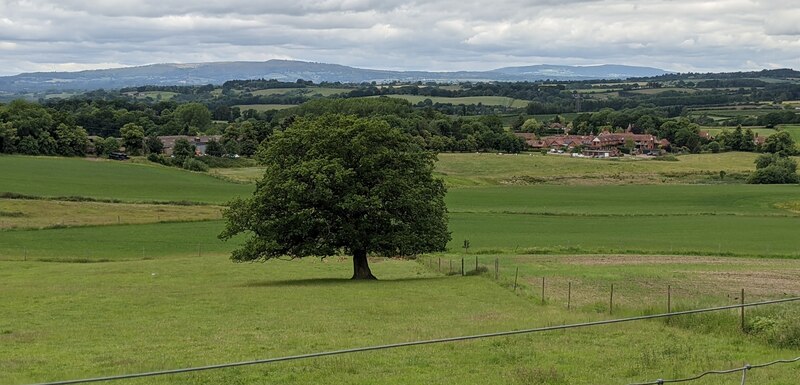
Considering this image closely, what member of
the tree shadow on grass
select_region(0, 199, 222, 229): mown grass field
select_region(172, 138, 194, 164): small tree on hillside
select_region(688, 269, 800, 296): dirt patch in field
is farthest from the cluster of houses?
the tree shadow on grass

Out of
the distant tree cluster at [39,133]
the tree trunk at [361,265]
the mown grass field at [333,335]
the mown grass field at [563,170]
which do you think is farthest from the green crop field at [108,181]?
the mown grass field at [333,335]

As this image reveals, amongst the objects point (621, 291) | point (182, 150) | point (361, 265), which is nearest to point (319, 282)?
point (361, 265)

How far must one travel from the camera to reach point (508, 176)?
132625 mm

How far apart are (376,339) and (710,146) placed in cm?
16849

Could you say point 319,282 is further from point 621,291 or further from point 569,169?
point 569,169

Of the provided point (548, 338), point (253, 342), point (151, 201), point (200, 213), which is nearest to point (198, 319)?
point (253, 342)

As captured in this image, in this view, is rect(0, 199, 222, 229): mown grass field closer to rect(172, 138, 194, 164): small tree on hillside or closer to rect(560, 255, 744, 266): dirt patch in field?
rect(560, 255, 744, 266): dirt patch in field

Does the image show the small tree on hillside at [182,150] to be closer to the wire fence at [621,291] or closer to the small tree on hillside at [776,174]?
the small tree on hillside at [776,174]

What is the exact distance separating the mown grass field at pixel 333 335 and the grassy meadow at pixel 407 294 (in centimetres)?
9

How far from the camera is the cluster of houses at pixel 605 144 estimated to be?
18500 cm

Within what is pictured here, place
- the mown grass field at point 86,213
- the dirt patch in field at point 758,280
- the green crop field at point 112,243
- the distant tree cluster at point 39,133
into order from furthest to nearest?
the distant tree cluster at point 39,133, the mown grass field at point 86,213, the green crop field at point 112,243, the dirt patch in field at point 758,280

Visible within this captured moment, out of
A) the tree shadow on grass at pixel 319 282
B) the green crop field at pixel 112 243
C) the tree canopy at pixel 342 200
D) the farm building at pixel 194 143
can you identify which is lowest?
the farm building at pixel 194 143

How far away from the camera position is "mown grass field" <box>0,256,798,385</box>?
16.6 meters

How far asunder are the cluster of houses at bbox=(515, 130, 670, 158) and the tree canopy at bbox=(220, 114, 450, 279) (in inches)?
5638
